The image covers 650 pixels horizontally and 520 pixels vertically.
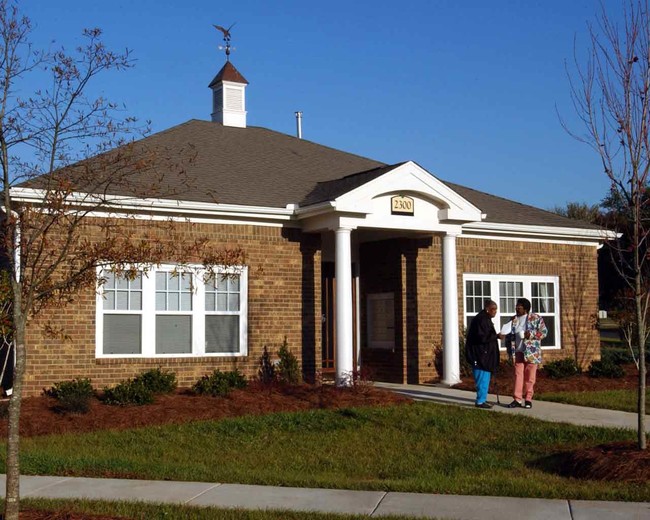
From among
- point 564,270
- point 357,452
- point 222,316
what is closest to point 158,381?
point 222,316

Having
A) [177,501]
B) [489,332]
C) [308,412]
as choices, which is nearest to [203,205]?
[308,412]

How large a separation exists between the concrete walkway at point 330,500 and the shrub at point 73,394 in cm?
325

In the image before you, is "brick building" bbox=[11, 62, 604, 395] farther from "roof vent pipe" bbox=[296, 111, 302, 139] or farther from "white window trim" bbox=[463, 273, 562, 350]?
"roof vent pipe" bbox=[296, 111, 302, 139]

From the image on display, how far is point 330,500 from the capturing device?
805 cm

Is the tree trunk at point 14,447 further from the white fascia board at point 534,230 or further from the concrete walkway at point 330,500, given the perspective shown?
the white fascia board at point 534,230

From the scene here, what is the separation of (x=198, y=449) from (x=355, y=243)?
8.49 m

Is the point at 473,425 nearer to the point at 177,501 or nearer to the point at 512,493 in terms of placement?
the point at 512,493

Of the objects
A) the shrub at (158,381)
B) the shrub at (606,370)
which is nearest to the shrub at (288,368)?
the shrub at (158,381)

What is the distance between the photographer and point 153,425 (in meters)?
12.0

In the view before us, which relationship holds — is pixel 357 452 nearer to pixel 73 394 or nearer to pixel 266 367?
pixel 73 394

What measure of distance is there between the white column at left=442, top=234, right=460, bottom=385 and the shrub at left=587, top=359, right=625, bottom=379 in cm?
305

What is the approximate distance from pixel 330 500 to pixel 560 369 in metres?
10.6

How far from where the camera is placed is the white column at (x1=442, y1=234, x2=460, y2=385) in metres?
16.5

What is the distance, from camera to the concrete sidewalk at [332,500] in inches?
290
